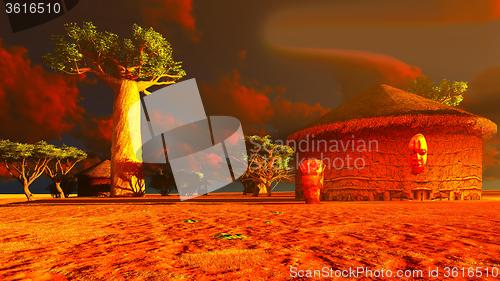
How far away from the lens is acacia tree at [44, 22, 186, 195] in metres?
22.2

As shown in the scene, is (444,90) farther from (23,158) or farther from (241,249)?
(23,158)

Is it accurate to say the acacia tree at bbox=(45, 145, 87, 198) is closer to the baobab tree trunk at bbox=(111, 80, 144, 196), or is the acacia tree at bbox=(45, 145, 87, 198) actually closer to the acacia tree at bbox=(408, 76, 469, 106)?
the baobab tree trunk at bbox=(111, 80, 144, 196)

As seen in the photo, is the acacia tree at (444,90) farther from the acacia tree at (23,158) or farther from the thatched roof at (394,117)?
the acacia tree at (23,158)

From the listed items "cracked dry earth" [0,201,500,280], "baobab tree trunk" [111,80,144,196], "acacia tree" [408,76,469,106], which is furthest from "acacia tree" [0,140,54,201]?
"acacia tree" [408,76,469,106]

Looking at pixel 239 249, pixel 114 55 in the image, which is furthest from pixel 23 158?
pixel 239 249

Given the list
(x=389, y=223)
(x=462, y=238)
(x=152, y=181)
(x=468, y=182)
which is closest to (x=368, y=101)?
(x=468, y=182)

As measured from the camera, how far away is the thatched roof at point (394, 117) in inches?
454

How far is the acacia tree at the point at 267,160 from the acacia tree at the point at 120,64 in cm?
794

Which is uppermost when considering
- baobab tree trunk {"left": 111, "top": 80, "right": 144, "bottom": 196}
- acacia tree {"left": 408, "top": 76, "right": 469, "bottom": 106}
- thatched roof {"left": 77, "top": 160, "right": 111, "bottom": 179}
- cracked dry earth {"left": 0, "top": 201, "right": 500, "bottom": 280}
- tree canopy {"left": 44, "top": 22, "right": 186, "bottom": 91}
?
tree canopy {"left": 44, "top": 22, "right": 186, "bottom": 91}

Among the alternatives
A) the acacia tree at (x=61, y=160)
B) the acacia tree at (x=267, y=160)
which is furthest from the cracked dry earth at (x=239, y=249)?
the acacia tree at (x=61, y=160)

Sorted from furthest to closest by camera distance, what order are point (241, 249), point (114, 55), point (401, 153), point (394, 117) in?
point (114, 55) → point (401, 153) → point (394, 117) → point (241, 249)

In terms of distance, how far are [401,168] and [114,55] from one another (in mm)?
19762

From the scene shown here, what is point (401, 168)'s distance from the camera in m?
11.7

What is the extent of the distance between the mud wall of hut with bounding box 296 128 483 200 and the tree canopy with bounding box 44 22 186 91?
53.6 ft
